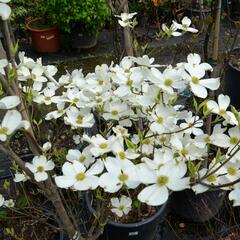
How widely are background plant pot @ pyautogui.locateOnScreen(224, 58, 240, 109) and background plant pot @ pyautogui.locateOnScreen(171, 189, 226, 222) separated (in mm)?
896

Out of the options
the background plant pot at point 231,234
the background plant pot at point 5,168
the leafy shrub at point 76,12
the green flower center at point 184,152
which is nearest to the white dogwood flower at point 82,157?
the green flower center at point 184,152

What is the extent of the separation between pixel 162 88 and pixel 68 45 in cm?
276

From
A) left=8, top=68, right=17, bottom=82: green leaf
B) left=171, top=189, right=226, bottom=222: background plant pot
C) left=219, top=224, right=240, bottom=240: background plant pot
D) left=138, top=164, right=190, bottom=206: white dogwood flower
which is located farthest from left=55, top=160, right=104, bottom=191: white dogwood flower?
left=219, top=224, right=240, bottom=240: background plant pot

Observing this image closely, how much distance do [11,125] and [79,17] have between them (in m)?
2.62

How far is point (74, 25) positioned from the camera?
3.37 meters

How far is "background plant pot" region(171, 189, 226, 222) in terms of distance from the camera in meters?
1.54

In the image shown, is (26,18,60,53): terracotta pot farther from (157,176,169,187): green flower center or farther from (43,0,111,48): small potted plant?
(157,176,169,187): green flower center

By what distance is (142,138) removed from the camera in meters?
0.93

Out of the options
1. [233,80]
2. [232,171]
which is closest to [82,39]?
[233,80]

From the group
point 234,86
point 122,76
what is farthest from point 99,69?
point 234,86

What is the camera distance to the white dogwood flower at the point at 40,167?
884 mm

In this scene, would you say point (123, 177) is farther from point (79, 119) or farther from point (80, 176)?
point (79, 119)

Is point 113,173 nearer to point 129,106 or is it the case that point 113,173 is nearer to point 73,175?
point 73,175

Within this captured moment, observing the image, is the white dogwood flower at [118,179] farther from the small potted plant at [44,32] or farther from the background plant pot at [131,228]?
the small potted plant at [44,32]
